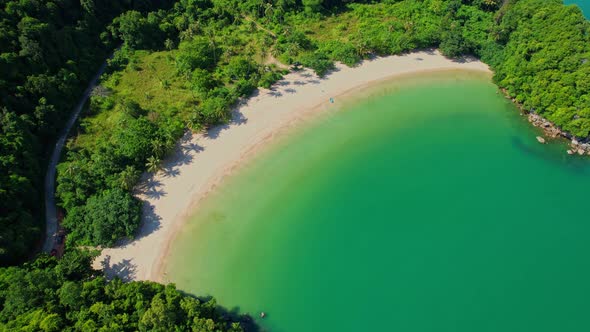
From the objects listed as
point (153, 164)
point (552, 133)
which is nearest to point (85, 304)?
point (153, 164)

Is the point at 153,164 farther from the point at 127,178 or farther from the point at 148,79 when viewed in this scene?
the point at 148,79

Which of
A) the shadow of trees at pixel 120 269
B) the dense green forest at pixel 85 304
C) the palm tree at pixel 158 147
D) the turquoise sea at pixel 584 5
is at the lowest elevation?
the shadow of trees at pixel 120 269

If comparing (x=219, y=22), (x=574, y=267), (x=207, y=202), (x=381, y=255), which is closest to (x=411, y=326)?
(x=381, y=255)

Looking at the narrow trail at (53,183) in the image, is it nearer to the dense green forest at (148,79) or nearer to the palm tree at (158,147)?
the dense green forest at (148,79)

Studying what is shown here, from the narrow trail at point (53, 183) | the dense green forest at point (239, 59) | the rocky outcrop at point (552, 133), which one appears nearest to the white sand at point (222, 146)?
the dense green forest at point (239, 59)

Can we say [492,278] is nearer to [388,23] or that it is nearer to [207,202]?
[207,202]

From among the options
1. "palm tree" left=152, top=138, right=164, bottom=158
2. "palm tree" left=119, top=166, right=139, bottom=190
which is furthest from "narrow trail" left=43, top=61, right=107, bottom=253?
"palm tree" left=152, top=138, right=164, bottom=158

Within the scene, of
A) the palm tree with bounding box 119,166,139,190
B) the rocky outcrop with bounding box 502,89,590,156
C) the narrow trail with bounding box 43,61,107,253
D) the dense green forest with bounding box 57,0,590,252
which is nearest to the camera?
the narrow trail with bounding box 43,61,107,253

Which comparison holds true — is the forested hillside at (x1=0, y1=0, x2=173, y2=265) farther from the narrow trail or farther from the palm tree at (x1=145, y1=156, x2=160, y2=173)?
the palm tree at (x1=145, y1=156, x2=160, y2=173)
